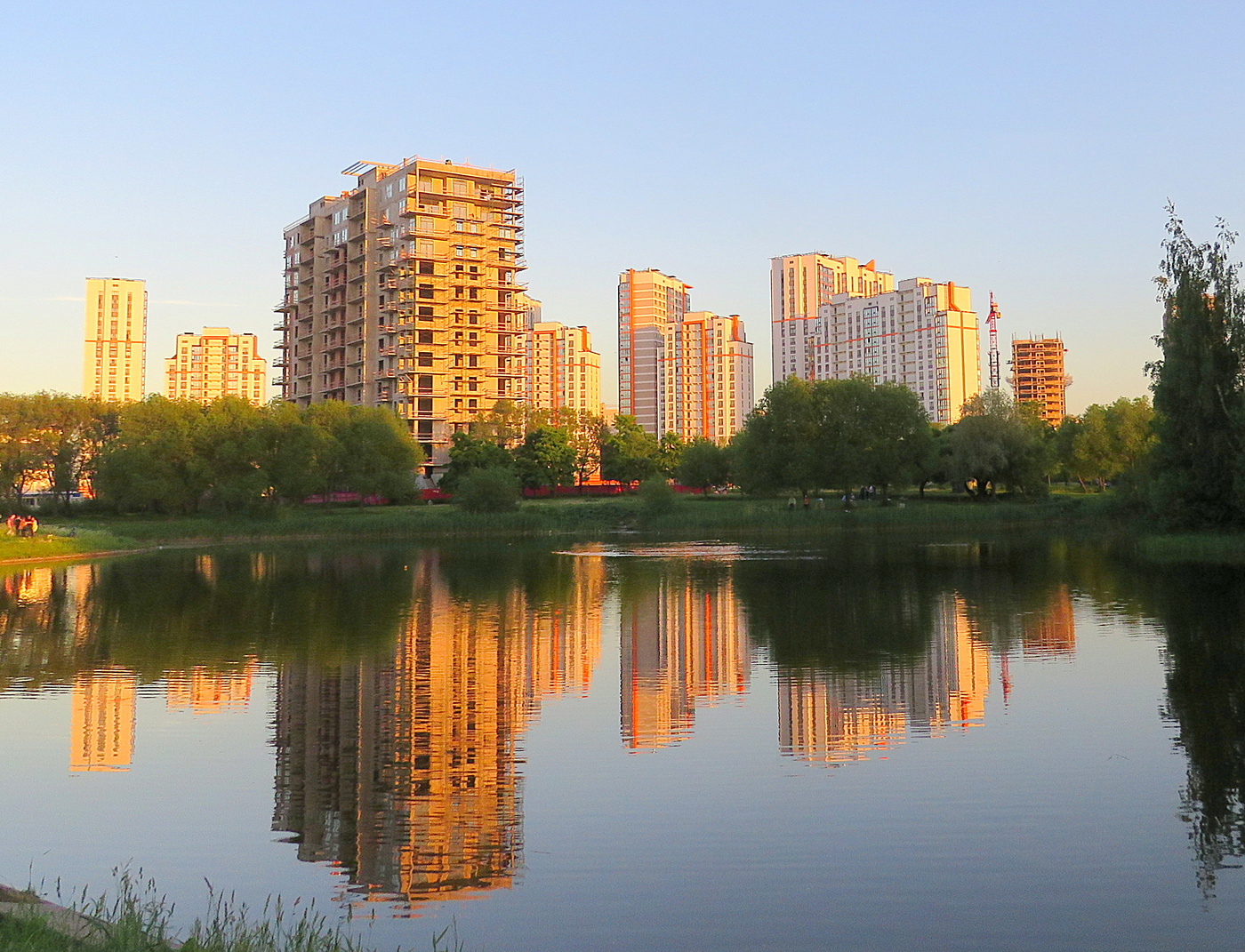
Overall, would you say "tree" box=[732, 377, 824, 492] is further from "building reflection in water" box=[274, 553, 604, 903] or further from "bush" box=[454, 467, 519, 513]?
"building reflection in water" box=[274, 553, 604, 903]

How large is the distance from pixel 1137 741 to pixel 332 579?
31617 millimetres

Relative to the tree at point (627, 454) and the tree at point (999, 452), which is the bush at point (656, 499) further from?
the tree at point (627, 454)

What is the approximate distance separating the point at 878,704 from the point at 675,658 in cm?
571

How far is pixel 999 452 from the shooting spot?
272 feet

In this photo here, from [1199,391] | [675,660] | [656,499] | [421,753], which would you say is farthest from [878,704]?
[656,499]

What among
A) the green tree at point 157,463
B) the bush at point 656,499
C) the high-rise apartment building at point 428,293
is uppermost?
the high-rise apartment building at point 428,293

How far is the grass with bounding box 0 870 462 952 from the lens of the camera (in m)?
6.30

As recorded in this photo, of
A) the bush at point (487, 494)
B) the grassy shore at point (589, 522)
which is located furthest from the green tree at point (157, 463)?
the bush at point (487, 494)

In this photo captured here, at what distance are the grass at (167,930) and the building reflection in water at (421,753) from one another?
0.82 m

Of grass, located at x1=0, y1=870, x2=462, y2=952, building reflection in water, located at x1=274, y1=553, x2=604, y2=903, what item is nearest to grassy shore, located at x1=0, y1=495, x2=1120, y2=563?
building reflection in water, located at x1=274, y1=553, x2=604, y2=903

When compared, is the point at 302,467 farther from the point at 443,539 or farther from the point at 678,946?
the point at 678,946

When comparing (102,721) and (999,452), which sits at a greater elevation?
(999,452)

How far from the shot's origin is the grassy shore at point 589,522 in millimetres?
73250

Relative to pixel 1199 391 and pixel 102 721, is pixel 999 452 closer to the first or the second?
pixel 1199 391
